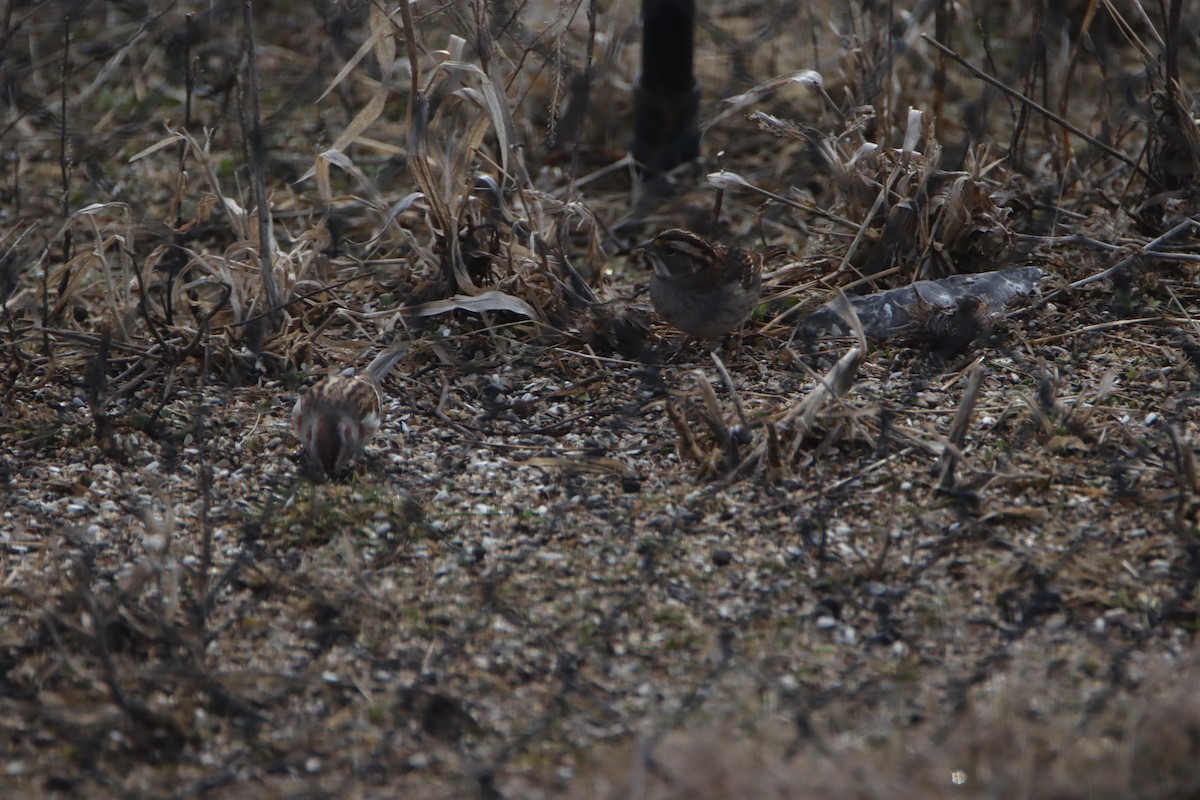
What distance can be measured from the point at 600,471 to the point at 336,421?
77cm

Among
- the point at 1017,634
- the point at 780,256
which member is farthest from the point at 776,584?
the point at 780,256

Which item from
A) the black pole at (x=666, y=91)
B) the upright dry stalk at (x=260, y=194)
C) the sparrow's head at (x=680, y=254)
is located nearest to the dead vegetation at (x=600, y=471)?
the upright dry stalk at (x=260, y=194)

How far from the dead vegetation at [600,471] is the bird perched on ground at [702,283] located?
179 mm

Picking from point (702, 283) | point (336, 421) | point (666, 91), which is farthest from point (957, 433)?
point (666, 91)

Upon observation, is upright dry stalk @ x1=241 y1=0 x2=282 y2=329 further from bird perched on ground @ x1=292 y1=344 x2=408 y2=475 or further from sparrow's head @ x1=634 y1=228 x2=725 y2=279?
sparrow's head @ x1=634 y1=228 x2=725 y2=279

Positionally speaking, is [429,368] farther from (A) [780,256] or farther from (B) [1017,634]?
(B) [1017,634]

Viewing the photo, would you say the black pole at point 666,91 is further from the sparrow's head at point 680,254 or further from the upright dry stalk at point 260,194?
the upright dry stalk at point 260,194

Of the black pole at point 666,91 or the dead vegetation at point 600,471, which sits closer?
the dead vegetation at point 600,471

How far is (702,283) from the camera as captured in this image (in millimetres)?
4238

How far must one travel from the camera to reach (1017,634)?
3.05 metres

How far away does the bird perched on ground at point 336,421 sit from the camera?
3.79m

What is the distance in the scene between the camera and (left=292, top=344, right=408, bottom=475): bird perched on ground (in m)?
3.79

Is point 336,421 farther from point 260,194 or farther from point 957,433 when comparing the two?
→ point 957,433

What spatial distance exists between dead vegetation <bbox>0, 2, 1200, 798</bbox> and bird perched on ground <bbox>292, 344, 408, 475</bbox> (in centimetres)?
10
